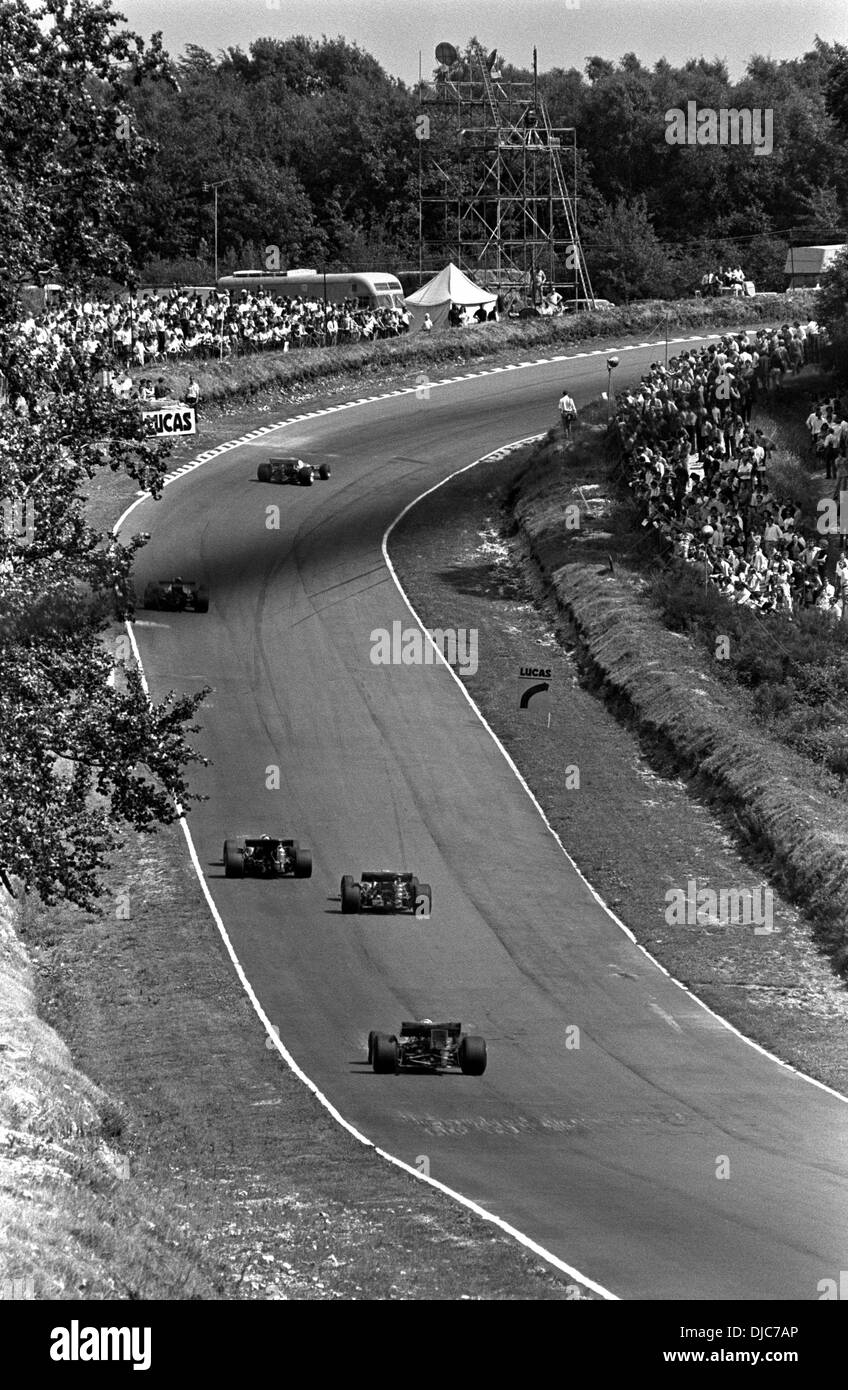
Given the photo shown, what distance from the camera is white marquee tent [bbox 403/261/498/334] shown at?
241ft

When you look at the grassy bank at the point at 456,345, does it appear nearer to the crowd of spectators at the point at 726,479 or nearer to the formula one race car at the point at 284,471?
the formula one race car at the point at 284,471

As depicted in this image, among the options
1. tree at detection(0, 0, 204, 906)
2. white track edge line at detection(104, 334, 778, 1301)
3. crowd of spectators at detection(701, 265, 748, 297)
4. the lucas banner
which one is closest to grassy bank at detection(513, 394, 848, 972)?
white track edge line at detection(104, 334, 778, 1301)

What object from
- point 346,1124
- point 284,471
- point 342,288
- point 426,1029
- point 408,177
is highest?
point 408,177

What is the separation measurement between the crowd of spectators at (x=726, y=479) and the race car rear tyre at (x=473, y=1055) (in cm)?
1867

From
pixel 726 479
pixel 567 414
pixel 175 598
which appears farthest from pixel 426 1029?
pixel 567 414

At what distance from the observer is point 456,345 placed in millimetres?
69312

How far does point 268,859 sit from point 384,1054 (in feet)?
25.1

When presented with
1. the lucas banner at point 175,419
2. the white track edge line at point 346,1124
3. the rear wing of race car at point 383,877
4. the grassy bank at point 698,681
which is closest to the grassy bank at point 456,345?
the lucas banner at point 175,419

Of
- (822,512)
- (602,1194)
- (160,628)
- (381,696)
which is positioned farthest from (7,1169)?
(822,512)

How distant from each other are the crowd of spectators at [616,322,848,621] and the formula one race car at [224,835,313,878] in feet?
45.8

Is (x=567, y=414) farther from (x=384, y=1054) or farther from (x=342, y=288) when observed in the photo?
(x=384, y=1054)

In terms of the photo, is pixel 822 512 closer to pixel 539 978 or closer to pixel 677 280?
pixel 539 978

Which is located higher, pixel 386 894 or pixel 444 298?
pixel 444 298

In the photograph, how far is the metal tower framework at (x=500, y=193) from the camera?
261ft
